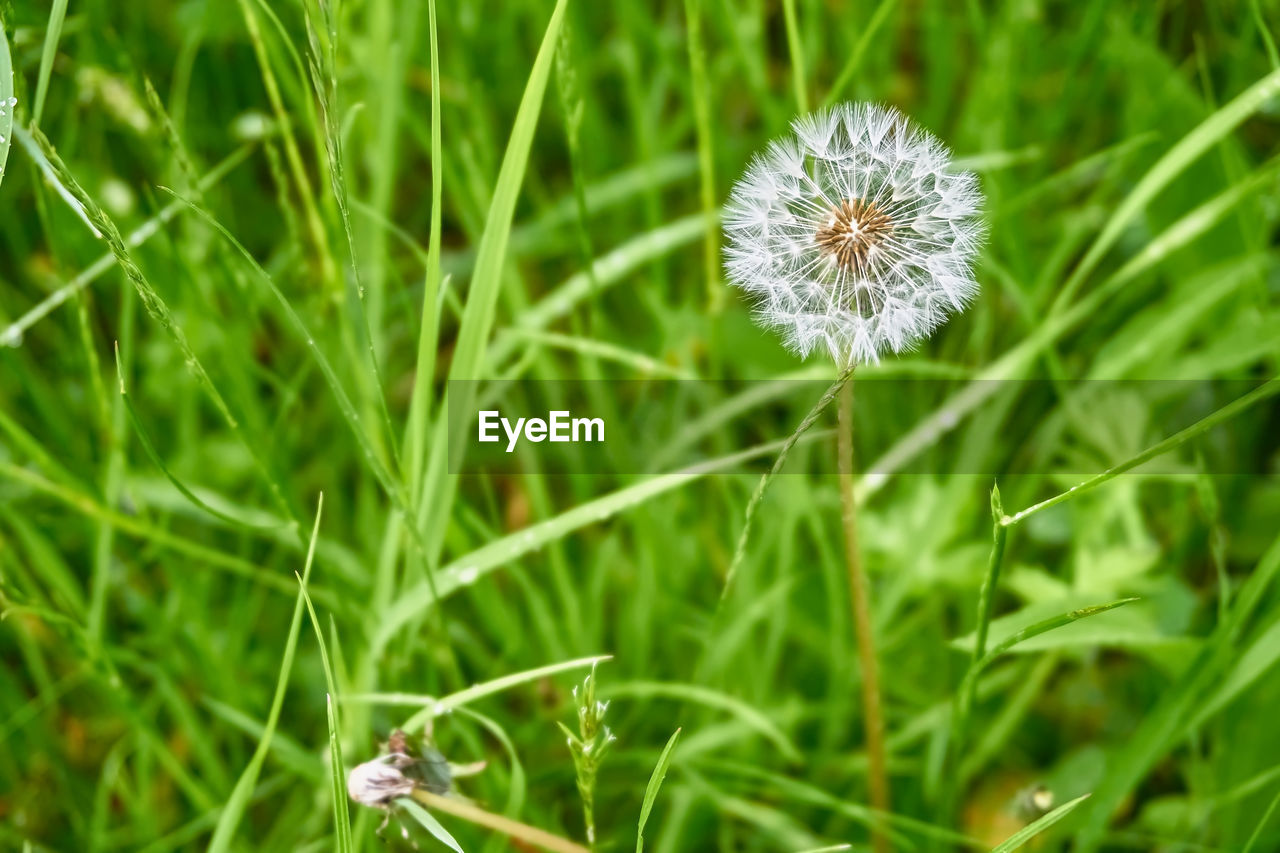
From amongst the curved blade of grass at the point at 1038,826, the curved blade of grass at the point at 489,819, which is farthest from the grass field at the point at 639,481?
the curved blade of grass at the point at 1038,826

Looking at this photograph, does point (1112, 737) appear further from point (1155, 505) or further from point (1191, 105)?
point (1191, 105)

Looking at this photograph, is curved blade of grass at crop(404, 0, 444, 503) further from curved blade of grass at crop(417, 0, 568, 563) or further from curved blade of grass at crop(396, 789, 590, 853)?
curved blade of grass at crop(396, 789, 590, 853)

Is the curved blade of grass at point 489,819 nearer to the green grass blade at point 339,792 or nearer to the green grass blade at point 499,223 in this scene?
the green grass blade at point 339,792

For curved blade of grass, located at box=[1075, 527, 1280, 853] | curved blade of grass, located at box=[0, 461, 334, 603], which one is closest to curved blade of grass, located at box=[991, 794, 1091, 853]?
curved blade of grass, located at box=[1075, 527, 1280, 853]

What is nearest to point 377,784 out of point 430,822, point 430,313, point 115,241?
point 430,822

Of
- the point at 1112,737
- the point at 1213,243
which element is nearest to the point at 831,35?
the point at 1213,243

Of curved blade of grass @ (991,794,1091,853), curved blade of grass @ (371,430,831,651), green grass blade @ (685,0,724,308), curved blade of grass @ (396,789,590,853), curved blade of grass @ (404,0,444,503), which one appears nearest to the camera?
curved blade of grass @ (991,794,1091,853)

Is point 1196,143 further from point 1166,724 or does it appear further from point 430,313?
point 430,313
